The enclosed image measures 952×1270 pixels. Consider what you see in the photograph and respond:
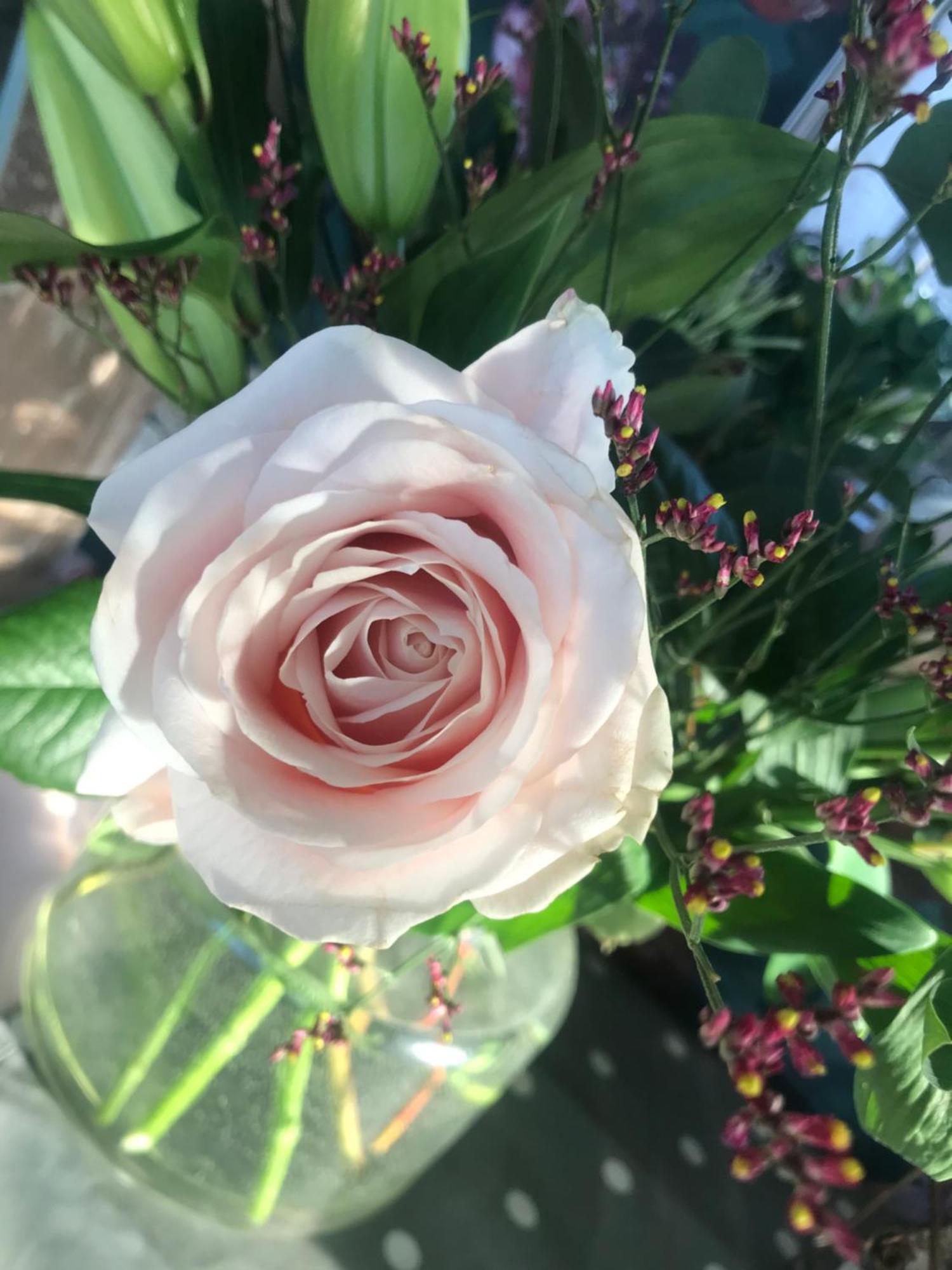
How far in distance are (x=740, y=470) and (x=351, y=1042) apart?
0.89ft

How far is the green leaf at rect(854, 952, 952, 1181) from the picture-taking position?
202 mm

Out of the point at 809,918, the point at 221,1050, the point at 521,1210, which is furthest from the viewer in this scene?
the point at 521,1210

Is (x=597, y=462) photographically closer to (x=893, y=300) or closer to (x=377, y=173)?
(x=377, y=173)

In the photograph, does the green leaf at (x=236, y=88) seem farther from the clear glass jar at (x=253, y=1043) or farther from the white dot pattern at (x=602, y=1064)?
the white dot pattern at (x=602, y=1064)

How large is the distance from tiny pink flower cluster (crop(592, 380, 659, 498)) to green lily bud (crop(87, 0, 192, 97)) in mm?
162

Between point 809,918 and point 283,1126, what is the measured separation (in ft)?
0.79

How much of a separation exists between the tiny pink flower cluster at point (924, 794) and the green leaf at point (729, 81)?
0.23 metres

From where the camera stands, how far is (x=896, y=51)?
0.53ft

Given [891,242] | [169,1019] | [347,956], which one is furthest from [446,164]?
[169,1019]

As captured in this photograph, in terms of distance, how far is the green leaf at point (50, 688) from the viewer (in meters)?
0.24

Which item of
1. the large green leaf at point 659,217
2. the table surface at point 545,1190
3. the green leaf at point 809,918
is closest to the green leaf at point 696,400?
the large green leaf at point 659,217

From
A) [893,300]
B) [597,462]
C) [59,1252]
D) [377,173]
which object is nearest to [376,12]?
[377,173]

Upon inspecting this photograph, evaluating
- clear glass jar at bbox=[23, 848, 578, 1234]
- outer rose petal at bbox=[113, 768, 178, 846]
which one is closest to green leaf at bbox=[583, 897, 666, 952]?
clear glass jar at bbox=[23, 848, 578, 1234]

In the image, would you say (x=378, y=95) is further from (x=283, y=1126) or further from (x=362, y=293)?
(x=283, y=1126)
